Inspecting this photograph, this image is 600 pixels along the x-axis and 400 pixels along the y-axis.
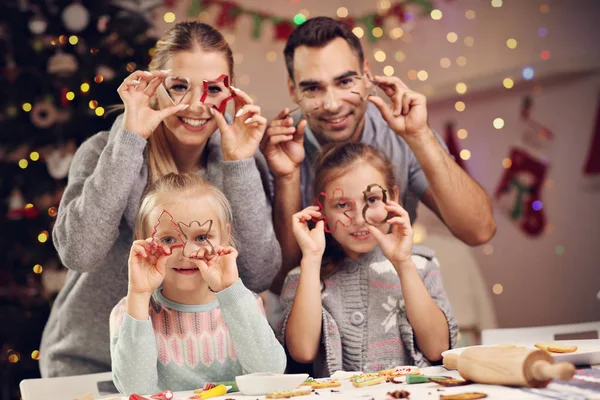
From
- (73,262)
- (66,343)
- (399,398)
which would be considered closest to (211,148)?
(73,262)

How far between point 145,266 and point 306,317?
0.42 m

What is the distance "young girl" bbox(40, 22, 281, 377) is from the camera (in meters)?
1.65

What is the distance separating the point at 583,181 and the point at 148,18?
264cm

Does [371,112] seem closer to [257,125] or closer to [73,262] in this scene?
[257,125]

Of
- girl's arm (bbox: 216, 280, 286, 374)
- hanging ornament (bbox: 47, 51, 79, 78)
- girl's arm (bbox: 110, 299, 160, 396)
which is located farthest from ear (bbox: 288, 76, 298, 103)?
hanging ornament (bbox: 47, 51, 79, 78)

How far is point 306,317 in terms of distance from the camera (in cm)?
164

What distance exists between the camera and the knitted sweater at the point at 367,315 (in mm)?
1668

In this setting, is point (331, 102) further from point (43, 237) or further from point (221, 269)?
point (43, 237)

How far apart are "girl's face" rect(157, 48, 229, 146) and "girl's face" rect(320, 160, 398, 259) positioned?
1.19 feet

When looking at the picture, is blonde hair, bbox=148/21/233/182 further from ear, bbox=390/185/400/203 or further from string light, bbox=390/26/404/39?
string light, bbox=390/26/404/39

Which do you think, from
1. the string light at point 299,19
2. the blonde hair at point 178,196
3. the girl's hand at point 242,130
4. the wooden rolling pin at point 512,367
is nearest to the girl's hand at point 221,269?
the blonde hair at point 178,196

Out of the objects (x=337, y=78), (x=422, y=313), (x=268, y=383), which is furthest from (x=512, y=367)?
(x=337, y=78)

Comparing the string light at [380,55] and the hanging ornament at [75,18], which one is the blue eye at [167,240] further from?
the string light at [380,55]

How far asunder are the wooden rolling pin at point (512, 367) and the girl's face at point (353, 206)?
1.95 ft
